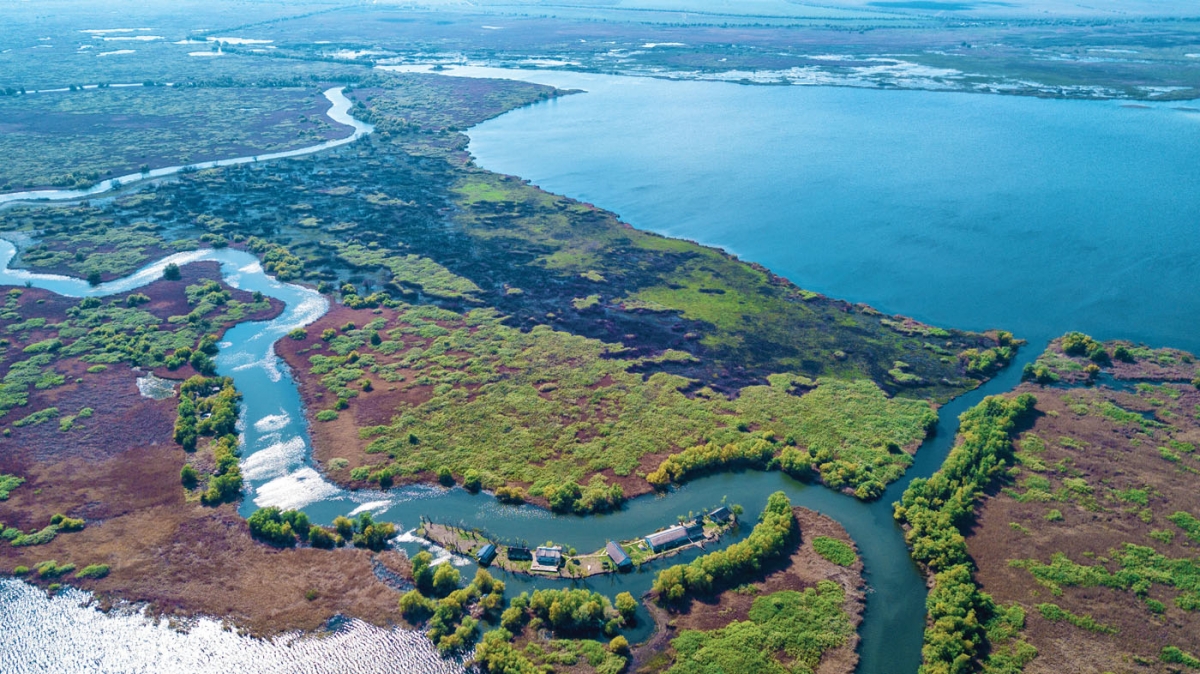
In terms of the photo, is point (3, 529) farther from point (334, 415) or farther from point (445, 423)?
point (445, 423)

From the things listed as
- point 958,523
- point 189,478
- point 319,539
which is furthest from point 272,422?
point 958,523

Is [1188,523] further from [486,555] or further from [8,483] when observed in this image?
[8,483]

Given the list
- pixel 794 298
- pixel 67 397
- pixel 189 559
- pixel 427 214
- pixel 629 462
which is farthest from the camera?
pixel 427 214

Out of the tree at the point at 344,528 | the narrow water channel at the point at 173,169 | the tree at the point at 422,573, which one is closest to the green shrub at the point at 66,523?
the tree at the point at 344,528

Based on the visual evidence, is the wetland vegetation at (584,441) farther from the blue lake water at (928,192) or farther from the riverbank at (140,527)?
the blue lake water at (928,192)

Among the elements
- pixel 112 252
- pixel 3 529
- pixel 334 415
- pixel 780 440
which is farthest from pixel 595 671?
pixel 112 252

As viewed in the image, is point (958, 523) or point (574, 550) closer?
point (574, 550)

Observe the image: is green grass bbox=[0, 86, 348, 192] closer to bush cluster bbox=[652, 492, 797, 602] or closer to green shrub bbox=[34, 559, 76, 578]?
green shrub bbox=[34, 559, 76, 578]
